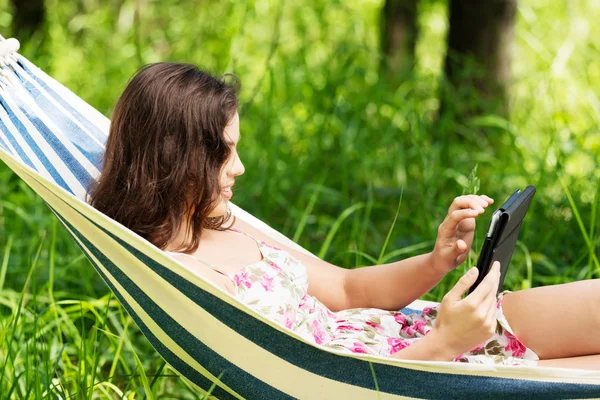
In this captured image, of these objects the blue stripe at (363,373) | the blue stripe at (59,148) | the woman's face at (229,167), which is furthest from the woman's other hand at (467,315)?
→ the blue stripe at (59,148)

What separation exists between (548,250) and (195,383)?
1.43 m

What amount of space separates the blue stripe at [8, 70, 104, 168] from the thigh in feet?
3.29

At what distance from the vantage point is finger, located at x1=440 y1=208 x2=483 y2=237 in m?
1.64

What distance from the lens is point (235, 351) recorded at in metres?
1.48

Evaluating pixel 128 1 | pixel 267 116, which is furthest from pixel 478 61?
pixel 128 1

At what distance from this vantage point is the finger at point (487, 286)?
1435 millimetres

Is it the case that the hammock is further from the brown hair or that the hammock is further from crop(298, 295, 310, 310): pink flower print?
crop(298, 295, 310, 310): pink flower print

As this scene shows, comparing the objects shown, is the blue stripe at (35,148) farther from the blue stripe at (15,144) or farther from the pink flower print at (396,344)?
the pink flower print at (396,344)

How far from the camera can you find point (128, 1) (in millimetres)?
5848

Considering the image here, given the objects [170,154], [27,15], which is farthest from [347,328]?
[27,15]

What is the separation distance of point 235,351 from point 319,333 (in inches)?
11.2

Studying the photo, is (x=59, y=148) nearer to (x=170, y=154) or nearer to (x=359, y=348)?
(x=170, y=154)

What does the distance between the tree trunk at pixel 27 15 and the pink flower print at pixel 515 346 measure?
387 cm

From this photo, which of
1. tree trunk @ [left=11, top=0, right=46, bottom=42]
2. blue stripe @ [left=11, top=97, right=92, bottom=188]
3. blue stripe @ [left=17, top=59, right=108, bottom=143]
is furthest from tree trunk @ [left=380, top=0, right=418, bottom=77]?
blue stripe @ [left=11, top=97, right=92, bottom=188]
